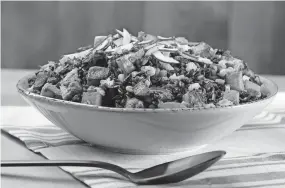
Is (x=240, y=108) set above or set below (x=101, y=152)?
above

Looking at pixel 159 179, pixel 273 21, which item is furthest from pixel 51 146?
pixel 273 21

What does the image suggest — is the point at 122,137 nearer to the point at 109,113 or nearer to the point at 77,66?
the point at 109,113

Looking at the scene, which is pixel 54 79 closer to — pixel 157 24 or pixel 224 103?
pixel 224 103

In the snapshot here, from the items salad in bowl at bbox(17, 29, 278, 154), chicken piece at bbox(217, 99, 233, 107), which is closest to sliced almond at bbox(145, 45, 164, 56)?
salad in bowl at bbox(17, 29, 278, 154)

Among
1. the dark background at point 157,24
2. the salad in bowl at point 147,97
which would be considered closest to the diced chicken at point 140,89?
the salad in bowl at point 147,97

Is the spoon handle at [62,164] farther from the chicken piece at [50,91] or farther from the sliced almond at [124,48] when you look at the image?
the sliced almond at [124,48]

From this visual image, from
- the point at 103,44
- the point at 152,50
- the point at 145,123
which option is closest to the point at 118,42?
the point at 103,44
